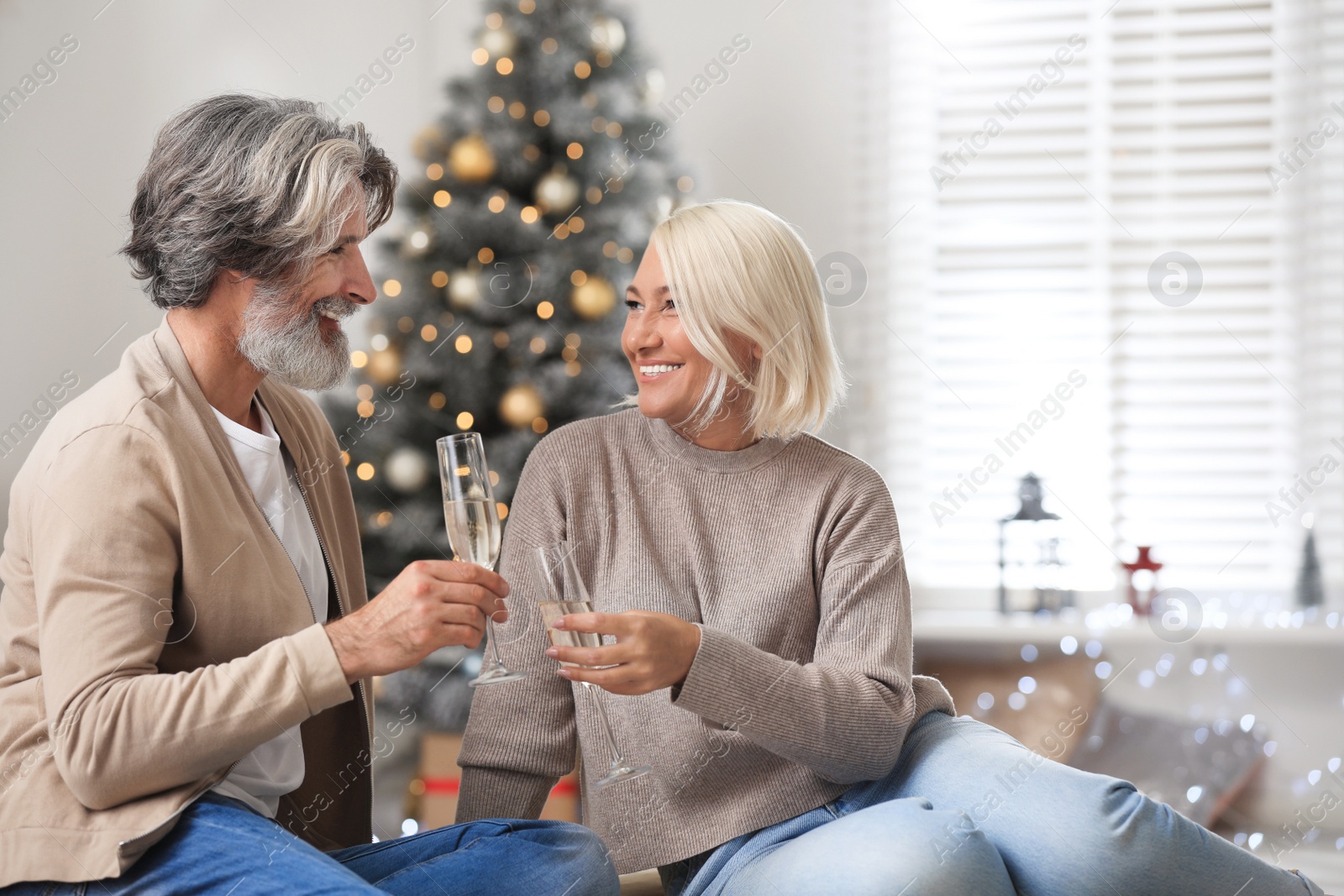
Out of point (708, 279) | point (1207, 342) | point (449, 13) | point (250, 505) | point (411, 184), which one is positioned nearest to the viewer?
point (250, 505)

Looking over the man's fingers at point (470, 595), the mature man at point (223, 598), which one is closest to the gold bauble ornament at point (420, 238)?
the mature man at point (223, 598)

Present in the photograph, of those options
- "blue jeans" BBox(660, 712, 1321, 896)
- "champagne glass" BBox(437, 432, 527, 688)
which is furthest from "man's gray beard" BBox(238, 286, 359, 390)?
"blue jeans" BBox(660, 712, 1321, 896)

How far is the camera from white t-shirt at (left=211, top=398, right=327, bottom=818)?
48.7 inches

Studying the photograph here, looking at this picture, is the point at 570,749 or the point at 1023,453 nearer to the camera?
the point at 570,749

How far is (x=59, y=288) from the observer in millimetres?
2947

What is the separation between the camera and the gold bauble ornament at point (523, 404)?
258cm

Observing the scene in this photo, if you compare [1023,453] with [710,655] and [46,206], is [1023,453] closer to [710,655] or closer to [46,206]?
[710,655]

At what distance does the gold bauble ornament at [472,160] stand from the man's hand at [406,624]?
1.68m

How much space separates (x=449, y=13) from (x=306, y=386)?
236 centimetres

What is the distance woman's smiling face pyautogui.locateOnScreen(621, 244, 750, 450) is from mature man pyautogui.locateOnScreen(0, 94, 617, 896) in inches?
15.0

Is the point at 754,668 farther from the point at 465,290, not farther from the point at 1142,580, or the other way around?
the point at 1142,580

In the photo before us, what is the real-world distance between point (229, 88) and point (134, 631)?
2273 mm

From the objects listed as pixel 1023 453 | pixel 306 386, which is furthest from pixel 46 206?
pixel 1023 453

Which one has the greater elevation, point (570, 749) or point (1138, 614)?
point (570, 749)
